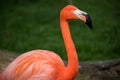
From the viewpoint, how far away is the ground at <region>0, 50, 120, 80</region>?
5.98 meters

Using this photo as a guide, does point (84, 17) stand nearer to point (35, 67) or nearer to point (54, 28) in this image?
point (35, 67)

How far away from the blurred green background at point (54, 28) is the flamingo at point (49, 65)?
419 cm

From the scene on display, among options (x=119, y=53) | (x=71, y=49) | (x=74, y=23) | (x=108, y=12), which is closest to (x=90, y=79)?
(x=71, y=49)

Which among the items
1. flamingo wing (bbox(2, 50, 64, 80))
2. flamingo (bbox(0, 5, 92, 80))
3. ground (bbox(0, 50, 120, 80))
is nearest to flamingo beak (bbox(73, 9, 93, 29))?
flamingo (bbox(0, 5, 92, 80))

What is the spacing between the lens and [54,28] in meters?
11.2

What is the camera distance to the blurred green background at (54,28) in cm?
969

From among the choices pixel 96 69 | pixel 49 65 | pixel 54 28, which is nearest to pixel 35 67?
pixel 49 65

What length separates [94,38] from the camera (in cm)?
1048

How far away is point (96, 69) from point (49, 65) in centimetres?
154

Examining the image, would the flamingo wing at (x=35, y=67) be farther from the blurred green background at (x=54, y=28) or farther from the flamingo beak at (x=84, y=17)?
the blurred green background at (x=54, y=28)

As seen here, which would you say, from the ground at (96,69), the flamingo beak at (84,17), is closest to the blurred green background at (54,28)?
the ground at (96,69)

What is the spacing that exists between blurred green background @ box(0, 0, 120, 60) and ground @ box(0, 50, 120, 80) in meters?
2.76

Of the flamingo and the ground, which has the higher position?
the flamingo

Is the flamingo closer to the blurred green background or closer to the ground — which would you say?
the ground
